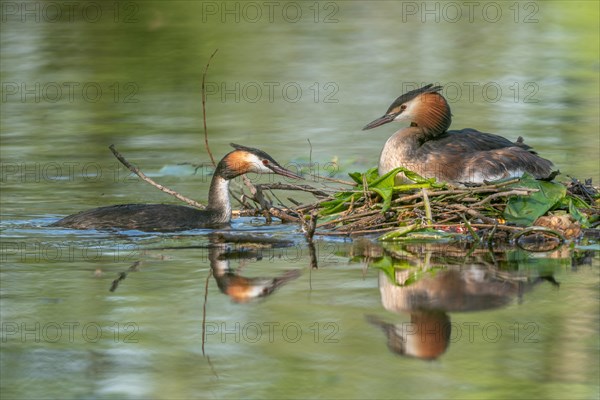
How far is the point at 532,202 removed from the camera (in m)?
9.76

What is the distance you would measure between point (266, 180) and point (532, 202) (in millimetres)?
4065

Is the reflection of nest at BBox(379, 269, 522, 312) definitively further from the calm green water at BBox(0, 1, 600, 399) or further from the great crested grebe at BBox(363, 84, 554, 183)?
the great crested grebe at BBox(363, 84, 554, 183)

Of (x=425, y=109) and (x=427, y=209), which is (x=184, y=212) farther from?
(x=425, y=109)

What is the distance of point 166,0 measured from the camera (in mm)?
28047

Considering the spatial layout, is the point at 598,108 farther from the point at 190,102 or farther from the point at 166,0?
the point at 166,0

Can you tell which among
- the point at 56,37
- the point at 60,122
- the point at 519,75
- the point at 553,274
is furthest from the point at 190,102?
the point at 553,274

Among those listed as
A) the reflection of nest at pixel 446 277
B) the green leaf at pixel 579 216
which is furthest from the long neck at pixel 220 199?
the green leaf at pixel 579 216

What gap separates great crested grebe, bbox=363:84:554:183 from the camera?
1066 cm

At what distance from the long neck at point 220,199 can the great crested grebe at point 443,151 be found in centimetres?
130

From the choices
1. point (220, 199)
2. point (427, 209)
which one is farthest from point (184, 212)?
point (427, 209)

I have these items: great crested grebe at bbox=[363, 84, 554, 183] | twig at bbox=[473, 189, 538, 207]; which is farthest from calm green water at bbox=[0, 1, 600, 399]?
great crested grebe at bbox=[363, 84, 554, 183]

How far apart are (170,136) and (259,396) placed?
913cm

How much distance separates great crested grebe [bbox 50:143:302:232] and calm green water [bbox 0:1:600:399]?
176 mm

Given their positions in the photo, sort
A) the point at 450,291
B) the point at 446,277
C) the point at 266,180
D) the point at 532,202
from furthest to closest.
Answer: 1. the point at 266,180
2. the point at 532,202
3. the point at 446,277
4. the point at 450,291
